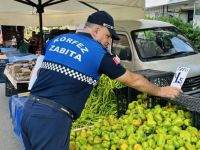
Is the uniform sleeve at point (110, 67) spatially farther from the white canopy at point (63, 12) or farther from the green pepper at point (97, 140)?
the white canopy at point (63, 12)

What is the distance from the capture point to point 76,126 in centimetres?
Result: 429

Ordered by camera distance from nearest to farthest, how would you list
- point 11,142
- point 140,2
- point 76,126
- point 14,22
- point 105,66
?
point 105,66 → point 76,126 → point 11,142 → point 140,2 → point 14,22

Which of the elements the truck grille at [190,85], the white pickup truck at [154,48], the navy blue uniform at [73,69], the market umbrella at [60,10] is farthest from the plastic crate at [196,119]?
the market umbrella at [60,10]

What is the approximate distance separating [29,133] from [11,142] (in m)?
3.38

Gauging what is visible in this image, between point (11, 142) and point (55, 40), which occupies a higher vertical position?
point (55, 40)

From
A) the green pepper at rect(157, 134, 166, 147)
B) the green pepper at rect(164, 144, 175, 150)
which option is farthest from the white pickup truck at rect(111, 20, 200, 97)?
the green pepper at rect(164, 144, 175, 150)

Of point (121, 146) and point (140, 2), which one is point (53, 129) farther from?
point (140, 2)

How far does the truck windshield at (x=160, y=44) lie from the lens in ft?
24.9

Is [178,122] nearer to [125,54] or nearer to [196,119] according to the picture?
[196,119]

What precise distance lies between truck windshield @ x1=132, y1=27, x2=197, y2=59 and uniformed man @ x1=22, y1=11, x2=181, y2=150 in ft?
15.6

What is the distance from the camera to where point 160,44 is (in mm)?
7770

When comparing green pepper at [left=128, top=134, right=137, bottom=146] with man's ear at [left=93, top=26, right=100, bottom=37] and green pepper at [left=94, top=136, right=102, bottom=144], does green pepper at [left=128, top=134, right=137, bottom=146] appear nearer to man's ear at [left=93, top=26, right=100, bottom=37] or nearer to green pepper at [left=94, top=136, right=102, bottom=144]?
green pepper at [left=94, top=136, right=102, bottom=144]

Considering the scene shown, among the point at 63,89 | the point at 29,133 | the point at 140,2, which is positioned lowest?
the point at 29,133

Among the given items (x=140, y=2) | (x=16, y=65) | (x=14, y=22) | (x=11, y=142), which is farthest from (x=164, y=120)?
(x=14, y=22)
